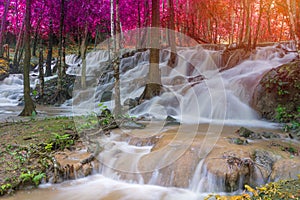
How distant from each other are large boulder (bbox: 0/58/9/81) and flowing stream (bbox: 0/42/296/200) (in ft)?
2.21

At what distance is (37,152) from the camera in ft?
18.8

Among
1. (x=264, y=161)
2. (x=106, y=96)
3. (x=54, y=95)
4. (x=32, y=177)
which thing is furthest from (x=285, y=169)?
(x=54, y=95)

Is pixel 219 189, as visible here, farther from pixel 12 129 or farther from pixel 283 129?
pixel 12 129

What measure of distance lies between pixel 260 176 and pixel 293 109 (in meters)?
4.89

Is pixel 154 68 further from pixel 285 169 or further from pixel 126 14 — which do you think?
pixel 126 14

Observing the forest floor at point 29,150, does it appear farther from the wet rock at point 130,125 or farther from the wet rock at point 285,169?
the wet rock at point 285,169

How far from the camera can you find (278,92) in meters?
9.20

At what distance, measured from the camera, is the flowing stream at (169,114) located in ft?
16.3

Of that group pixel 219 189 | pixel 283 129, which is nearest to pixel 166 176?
pixel 219 189

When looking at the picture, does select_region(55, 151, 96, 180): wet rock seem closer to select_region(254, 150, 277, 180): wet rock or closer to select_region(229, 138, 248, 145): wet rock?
select_region(229, 138, 248, 145): wet rock

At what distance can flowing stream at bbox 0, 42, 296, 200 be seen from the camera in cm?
496

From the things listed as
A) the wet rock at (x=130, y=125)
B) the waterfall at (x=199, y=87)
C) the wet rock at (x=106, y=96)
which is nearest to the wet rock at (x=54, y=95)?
the waterfall at (x=199, y=87)

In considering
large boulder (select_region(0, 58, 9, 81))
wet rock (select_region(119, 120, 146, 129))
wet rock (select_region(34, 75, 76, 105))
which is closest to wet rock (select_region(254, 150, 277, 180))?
wet rock (select_region(119, 120, 146, 129))

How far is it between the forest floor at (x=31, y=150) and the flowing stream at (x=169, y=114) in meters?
0.24
